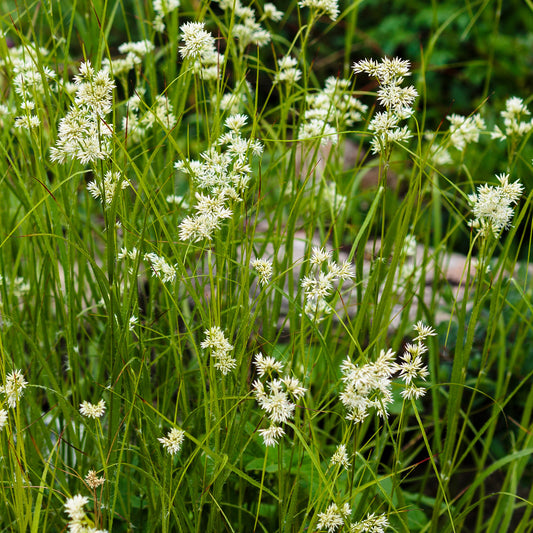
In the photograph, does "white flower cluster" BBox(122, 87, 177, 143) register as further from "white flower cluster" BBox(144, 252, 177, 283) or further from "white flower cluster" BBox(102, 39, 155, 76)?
"white flower cluster" BBox(144, 252, 177, 283)

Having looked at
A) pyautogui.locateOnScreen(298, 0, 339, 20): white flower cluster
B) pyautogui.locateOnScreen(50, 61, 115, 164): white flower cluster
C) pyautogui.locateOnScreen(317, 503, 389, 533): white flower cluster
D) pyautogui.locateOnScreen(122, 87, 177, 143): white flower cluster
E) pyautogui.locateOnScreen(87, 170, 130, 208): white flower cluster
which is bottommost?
pyautogui.locateOnScreen(317, 503, 389, 533): white flower cluster

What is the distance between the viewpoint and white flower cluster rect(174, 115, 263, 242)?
1.01m

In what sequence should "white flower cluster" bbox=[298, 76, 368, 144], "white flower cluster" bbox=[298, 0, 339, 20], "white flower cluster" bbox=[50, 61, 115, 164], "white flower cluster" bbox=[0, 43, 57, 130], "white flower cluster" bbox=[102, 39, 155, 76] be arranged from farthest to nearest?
"white flower cluster" bbox=[102, 39, 155, 76], "white flower cluster" bbox=[298, 76, 368, 144], "white flower cluster" bbox=[298, 0, 339, 20], "white flower cluster" bbox=[0, 43, 57, 130], "white flower cluster" bbox=[50, 61, 115, 164]

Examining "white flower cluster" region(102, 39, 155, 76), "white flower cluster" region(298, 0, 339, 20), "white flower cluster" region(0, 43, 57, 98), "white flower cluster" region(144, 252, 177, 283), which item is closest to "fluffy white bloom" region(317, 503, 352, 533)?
"white flower cluster" region(144, 252, 177, 283)

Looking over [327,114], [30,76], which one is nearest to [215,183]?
[327,114]

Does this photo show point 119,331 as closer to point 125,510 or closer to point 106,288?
point 106,288

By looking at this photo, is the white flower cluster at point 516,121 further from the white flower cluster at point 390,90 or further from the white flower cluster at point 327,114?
the white flower cluster at point 390,90

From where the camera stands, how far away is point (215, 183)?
1.15 metres

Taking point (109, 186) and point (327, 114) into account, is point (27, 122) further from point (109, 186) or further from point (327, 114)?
point (327, 114)

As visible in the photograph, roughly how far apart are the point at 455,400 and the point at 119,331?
73cm

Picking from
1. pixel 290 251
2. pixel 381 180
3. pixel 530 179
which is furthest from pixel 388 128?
pixel 530 179

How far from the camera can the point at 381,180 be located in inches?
51.0

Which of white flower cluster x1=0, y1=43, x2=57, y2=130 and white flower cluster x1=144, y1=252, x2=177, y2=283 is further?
white flower cluster x1=0, y1=43, x2=57, y2=130

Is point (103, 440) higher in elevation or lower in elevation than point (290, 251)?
lower
